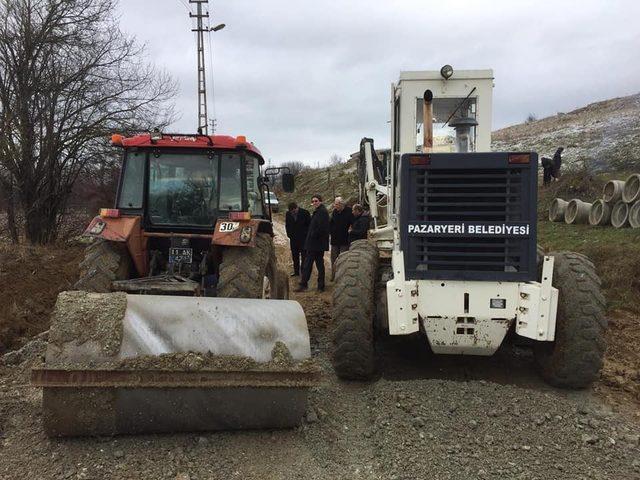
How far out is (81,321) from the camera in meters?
3.76

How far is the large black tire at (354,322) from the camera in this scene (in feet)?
16.2

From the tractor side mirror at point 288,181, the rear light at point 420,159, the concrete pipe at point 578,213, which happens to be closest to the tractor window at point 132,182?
the tractor side mirror at point 288,181

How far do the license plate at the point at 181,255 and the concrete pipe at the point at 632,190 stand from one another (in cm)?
1030

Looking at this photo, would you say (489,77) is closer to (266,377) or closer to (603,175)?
(266,377)

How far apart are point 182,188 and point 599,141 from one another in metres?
24.9

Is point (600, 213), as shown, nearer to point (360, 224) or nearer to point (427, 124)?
point (360, 224)

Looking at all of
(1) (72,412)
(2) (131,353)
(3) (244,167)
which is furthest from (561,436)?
(3) (244,167)

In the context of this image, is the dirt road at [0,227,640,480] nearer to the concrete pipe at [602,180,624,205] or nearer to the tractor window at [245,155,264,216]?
the tractor window at [245,155,264,216]

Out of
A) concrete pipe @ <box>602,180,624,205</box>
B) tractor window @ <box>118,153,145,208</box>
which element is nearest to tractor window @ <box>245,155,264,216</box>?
tractor window @ <box>118,153,145,208</box>

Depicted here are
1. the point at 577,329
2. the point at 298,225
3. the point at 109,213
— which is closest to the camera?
the point at 577,329

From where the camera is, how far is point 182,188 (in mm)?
5832

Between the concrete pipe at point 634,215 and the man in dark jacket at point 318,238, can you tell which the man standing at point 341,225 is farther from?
the concrete pipe at point 634,215

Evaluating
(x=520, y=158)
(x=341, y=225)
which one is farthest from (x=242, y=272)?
(x=341, y=225)

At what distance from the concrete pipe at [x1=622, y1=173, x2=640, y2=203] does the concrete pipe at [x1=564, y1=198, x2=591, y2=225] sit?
1326mm
